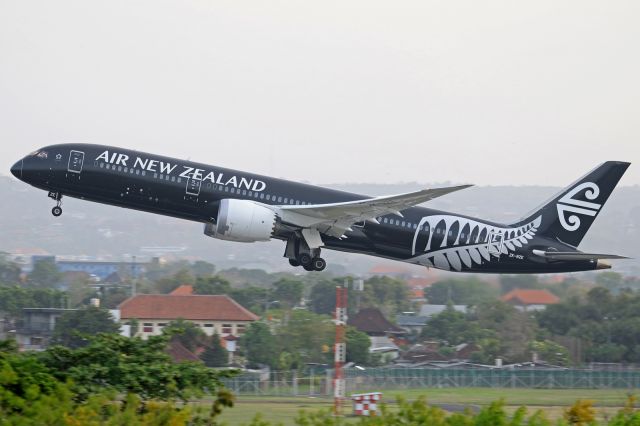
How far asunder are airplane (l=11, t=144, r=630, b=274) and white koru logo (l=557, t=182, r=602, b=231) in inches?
3.4

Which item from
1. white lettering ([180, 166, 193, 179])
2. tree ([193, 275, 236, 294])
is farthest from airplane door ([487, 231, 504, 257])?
tree ([193, 275, 236, 294])

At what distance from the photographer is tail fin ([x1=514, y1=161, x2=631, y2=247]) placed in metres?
40.1

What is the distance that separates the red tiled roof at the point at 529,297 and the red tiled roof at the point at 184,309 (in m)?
14.2

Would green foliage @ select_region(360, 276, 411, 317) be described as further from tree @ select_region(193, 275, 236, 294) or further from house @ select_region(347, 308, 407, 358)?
tree @ select_region(193, 275, 236, 294)

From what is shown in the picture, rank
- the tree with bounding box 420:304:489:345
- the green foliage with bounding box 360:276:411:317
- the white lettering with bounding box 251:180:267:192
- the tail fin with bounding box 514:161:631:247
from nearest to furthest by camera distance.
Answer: the white lettering with bounding box 251:180:267:192
the tail fin with bounding box 514:161:631:247
the tree with bounding box 420:304:489:345
the green foliage with bounding box 360:276:411:317

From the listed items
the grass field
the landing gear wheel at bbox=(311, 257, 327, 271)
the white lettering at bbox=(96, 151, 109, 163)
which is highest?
the white lettering at bbox=(96, 151, 109, 163)

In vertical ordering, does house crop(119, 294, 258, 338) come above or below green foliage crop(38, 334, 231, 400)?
above

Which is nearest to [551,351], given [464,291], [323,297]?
[464,291]

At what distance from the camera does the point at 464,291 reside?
2410 inches

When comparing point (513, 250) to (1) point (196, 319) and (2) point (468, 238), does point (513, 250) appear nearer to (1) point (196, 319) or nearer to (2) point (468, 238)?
(2) point (468, 238)

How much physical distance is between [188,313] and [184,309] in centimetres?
60

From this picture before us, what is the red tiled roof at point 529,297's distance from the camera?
56.5 m

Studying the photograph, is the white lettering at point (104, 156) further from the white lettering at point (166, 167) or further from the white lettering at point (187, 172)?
the white lettering at point (187, 172)

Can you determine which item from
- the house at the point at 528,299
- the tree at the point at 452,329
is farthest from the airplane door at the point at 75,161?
the house at the point at 528,299
